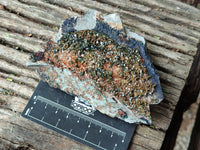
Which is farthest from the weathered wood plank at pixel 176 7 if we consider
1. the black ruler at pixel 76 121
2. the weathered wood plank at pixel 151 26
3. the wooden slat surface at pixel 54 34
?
the black ruler at pixel 76 121

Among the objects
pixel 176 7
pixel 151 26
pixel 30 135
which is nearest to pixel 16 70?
pixel 30 135

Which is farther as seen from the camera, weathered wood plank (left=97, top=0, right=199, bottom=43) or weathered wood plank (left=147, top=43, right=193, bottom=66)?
weathered wood plank (left=97, top=0, right=199, bottom=43)

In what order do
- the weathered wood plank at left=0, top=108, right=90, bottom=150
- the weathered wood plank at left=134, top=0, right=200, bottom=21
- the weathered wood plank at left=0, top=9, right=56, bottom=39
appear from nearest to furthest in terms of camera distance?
1. the weathered wood plank at left=0, top=108, right=90, bottom=150
2. the weathered wood plank at left=0, top=9, right=56, bottom=39
3. the weathered wood plank at left=134, top=0, right=200, bottom=21

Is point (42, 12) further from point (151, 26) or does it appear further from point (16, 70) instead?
point (151, 26)

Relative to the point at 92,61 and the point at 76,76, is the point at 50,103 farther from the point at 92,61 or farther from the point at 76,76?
the point at 92,61

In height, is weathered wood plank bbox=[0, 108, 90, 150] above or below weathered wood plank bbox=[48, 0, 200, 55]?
below

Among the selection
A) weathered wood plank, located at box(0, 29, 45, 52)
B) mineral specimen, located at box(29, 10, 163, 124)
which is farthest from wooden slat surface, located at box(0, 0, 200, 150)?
mineral specimen, located at box(29, 10, 163, 124)

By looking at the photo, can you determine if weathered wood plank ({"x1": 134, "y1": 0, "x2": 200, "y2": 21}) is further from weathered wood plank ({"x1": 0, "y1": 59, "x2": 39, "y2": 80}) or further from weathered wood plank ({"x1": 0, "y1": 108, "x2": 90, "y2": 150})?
weathered wood plank ({"x1": 0, "y1": 108, "x2": 90, "y2": 150})
